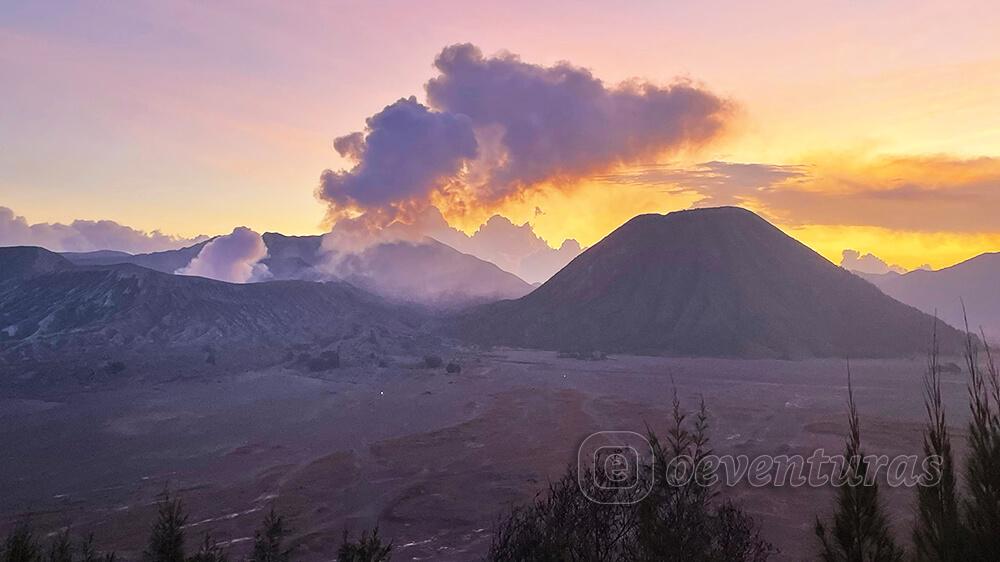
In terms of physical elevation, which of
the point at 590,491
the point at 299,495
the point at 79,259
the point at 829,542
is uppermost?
the point at 79,259

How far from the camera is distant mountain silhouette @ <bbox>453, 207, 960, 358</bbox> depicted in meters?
85.6

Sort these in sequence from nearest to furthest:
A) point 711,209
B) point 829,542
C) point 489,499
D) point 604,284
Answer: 1. point 829,542
2. point 489,499
3. point 604,284
4. point 711,209

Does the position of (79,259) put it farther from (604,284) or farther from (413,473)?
(413,473)

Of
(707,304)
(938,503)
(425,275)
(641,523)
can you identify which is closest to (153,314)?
(425,275)

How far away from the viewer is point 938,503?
489 centimetres

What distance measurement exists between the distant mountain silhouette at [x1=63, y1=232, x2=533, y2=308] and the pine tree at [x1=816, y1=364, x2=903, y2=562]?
132m

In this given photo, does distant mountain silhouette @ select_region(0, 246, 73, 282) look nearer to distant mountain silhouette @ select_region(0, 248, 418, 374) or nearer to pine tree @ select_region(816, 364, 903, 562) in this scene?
distant mountain silhouette @ select_region(0, 248, 418, 374)

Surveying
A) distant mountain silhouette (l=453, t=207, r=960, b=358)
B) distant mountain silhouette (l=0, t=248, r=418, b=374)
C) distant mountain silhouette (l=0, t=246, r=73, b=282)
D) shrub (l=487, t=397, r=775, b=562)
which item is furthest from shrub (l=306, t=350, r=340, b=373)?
distant mountain silhouette (l=0, t=246, r=73, b=282)

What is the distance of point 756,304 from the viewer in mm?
94500

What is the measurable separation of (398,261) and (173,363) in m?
90.2

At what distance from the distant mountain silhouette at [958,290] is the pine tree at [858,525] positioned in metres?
165

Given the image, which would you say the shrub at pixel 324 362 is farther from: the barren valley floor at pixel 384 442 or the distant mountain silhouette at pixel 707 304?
the distant mountain silhouette at pixel 707 304

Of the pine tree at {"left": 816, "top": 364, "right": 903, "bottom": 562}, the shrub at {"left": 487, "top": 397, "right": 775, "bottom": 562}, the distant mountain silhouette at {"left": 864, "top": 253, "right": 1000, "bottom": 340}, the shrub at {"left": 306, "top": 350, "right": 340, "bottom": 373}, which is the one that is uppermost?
the distant mountain silhouette at {"left": 864, "top": 253, "right": 1000, "bottom": 340}

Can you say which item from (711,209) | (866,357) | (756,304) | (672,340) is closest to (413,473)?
(672,340)
